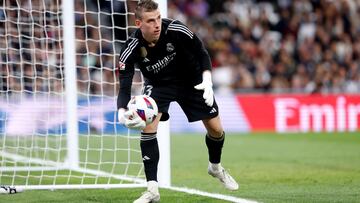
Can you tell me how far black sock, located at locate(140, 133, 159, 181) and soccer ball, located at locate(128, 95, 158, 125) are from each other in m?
0.26

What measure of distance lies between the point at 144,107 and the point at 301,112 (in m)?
14.6

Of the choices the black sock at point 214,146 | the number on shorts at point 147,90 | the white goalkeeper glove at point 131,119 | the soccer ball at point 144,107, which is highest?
the number on shorts at point 147,90

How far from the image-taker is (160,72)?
7367 mm

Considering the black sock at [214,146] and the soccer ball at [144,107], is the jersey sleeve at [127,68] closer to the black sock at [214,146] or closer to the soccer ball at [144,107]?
the soccer ball at [144,107]

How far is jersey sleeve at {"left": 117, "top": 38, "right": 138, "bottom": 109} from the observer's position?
7039 millimetres

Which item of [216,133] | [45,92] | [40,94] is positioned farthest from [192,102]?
[40,94]

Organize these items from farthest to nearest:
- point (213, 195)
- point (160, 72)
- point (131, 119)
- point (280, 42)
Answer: point (280, 42), point (213, 195), point (160, 72), point (131, 119)

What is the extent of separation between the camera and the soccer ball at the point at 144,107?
268 inches

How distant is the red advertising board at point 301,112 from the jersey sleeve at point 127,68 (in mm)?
13952

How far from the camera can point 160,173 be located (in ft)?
28.5

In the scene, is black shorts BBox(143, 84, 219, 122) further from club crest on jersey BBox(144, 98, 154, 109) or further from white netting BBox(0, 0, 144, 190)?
white netting BBox(0, 0, 144, 190)

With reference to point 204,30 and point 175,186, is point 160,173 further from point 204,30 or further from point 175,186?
point 204,30

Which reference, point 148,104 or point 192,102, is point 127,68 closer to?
point 148,104

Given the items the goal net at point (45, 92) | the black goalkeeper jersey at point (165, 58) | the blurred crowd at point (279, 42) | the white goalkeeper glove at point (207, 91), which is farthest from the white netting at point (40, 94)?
the blurred crowd at point (279, 42)
